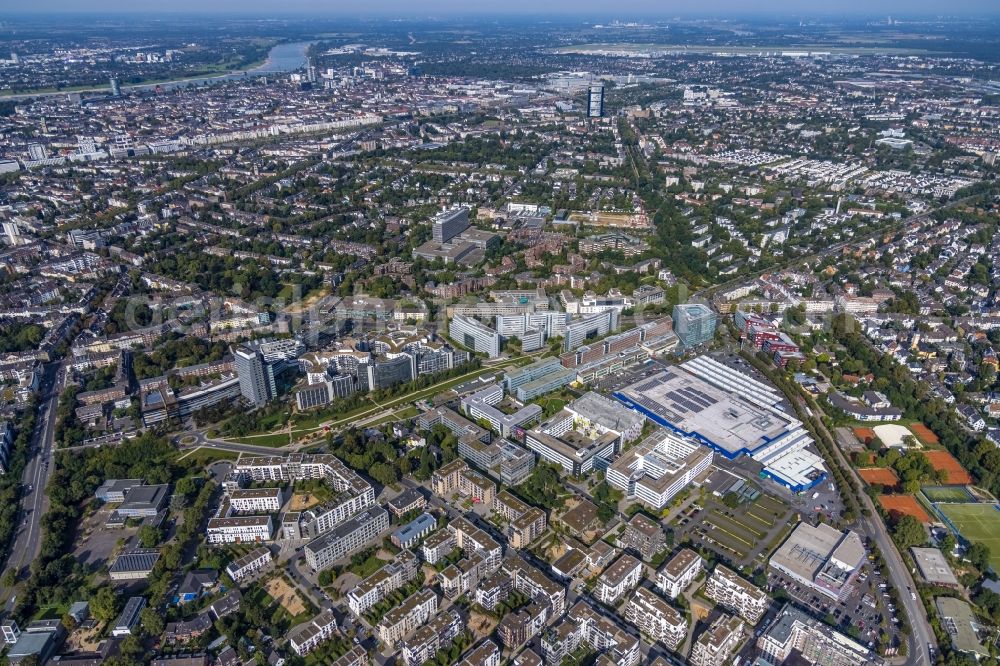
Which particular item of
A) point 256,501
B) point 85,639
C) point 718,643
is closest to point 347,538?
point 256,501

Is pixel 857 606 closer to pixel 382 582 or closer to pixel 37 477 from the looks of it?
pixel 382 582

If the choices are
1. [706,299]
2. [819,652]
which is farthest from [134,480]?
[706,299]

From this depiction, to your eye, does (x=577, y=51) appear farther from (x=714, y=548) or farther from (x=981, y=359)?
(x=714, y=548)

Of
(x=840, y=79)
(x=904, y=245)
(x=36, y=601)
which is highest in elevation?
(x=840, y=79)

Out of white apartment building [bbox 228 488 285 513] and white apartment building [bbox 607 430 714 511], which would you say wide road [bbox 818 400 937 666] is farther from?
white apartment building [bbox 228 488 285 513]

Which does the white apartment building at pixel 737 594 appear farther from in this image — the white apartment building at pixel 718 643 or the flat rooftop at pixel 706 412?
the flat rooftop at pixel 706 412

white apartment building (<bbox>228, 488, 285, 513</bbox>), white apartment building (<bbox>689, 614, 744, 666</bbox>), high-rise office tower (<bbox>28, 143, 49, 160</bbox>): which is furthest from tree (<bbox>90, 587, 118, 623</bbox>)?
high-rise office tower (<bbox>28, 143, 49, 160</bbox>)
